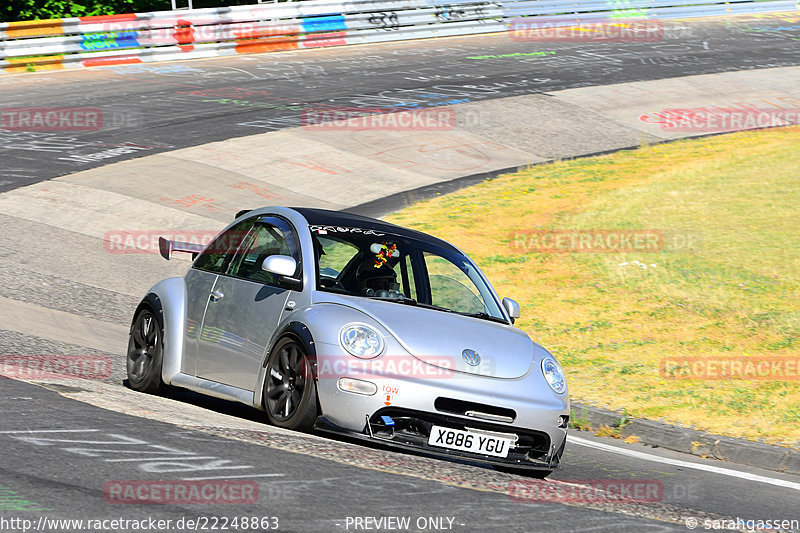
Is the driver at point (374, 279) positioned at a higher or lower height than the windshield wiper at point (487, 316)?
higher

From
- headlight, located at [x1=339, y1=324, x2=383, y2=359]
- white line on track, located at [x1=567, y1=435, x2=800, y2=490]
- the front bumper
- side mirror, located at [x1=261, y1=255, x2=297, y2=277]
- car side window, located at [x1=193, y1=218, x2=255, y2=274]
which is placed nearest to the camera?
the front bumper

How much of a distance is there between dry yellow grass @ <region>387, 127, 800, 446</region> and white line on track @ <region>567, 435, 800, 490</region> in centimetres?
73

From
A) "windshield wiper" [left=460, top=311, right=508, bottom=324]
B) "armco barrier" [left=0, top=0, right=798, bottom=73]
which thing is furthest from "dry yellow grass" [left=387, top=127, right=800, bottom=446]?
"armco barrier" [left=0, top=0, right=798, bottom=73]

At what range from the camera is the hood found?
679cm

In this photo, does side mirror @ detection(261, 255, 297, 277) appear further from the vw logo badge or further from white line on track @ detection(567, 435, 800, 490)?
white line on track @ detection(567, 435, 800, 490)

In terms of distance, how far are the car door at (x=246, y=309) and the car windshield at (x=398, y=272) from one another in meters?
0.26

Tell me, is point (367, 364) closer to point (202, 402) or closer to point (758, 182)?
point (202, 402)

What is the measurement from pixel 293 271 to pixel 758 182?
13560 mm

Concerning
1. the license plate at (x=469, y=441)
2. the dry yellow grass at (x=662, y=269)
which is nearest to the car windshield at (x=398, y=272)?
the license plate at (x=469, y=441)

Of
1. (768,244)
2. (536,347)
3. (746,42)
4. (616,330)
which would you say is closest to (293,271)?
(536,347)

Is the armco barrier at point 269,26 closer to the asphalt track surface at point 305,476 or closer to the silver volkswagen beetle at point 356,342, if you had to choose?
the asphalt track surface at point 305,476

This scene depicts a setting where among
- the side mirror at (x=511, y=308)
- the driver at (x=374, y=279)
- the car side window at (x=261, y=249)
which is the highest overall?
the car side window at (x=261, y=249)

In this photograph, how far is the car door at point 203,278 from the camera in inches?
317

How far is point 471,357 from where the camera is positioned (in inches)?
271
